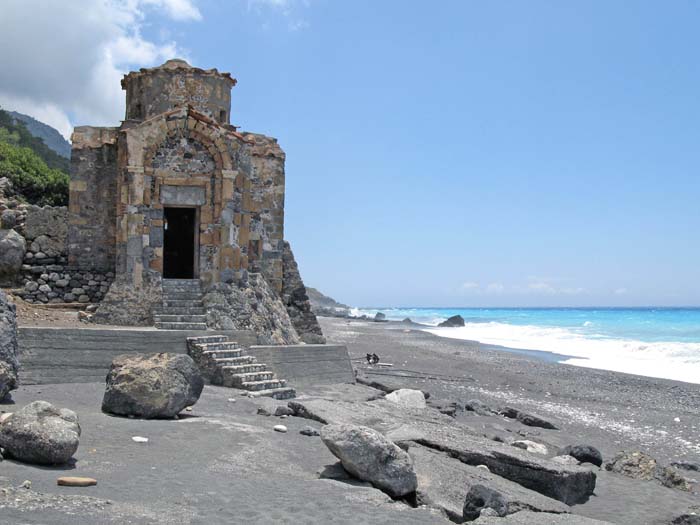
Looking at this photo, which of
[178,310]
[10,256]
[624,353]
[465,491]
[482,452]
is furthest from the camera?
[624,353]

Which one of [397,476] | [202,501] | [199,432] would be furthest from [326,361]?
[202,501]

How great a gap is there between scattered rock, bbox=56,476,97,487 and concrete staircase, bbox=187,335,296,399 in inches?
264

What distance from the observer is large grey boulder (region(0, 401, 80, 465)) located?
6.85 meters

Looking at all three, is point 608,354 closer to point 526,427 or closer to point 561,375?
point 561,375

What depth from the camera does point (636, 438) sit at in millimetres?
14992

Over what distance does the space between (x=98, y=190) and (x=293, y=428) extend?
35.3 ft

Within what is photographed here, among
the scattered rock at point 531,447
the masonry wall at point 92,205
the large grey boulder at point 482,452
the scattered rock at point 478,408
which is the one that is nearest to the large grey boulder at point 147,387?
the large grey boulder at point 482,452

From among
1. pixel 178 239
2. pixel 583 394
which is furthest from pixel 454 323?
pixel 178 239

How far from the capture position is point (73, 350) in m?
12.6

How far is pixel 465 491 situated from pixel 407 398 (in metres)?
7.79

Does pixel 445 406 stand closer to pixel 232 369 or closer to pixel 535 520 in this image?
pixel 232 369

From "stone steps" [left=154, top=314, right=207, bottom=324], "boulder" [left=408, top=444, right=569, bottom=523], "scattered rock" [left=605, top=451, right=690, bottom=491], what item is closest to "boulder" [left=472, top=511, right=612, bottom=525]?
"boulder" [left=408, top=444, right=569, bottom=523]

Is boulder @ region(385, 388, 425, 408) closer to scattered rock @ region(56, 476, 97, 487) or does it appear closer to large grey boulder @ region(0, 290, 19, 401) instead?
large grey boulder @ region(0, 290, 19, 401)

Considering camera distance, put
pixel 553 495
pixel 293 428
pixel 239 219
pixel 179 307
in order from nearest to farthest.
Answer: pixel 553 495
pixel 293 428
pixel 179 307
pixel 239 219
